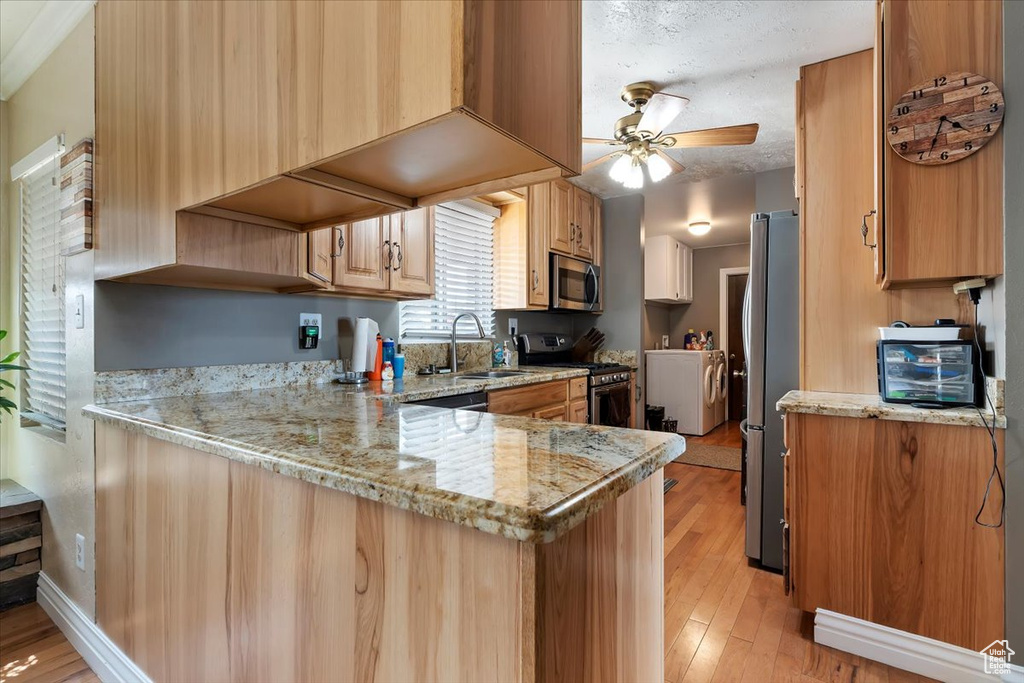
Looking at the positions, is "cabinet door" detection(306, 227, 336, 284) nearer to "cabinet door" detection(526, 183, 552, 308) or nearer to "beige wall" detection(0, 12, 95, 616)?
"beige wall" detection(0, 12, 95, 616)

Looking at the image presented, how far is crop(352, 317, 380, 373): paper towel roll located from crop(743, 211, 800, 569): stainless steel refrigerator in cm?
193

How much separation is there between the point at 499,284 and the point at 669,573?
222 cm

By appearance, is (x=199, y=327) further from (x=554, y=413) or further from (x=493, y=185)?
(x=554, y=413)

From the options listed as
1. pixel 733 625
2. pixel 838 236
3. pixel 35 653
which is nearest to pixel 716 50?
pixel 838 236

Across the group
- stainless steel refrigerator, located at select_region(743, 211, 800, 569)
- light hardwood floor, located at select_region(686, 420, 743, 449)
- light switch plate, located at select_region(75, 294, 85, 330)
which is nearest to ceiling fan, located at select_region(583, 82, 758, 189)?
stainless steel refrigerator, located at select_region(743, 211, 800, 569)

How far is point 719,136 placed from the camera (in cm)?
253

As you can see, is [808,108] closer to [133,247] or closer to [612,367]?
[612,367]

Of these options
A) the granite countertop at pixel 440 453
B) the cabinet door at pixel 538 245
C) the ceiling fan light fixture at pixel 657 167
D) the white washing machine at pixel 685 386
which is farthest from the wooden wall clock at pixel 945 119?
the white washing machine at pixel 685 386

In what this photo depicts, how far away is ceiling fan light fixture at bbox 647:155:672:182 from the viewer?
2799mm

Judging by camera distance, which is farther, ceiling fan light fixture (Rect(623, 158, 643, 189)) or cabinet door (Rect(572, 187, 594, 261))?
cabinet door (Rect(572, 187, 594, 261))

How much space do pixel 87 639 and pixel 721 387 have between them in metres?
6.08

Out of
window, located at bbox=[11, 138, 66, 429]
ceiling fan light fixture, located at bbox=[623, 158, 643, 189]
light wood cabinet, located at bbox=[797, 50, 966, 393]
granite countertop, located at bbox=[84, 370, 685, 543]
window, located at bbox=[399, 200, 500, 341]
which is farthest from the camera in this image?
window, located at bbox=[399, 200, 500, 341]

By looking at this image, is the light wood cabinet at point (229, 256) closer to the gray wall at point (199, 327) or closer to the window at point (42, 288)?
the gray wall at point (199, 327)

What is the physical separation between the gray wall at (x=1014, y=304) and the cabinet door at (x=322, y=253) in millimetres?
2345
